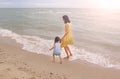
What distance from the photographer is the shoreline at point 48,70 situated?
6679 mm

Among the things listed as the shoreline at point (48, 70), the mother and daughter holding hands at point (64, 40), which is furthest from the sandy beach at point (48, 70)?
the mother and daughter holding hands at point (64, 40)

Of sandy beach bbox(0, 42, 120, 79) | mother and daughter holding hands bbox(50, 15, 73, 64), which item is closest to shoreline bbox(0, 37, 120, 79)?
sandy beach bbox(0, 42, 120, 79)

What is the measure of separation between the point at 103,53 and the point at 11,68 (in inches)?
194

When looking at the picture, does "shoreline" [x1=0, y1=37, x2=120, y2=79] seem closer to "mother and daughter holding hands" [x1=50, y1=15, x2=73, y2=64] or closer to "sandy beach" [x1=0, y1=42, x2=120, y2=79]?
"sandy beach" [x1=0, y1=42, x2=120, y2=79]

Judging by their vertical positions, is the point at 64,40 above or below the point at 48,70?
above

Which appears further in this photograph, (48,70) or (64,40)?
(64,40)

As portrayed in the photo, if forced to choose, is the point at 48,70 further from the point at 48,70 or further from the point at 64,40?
the point at 64,40

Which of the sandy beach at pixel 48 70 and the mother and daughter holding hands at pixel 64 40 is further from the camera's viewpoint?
the mother and daughter holding hands at pixel 64 40

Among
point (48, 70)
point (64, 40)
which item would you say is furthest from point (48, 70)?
point (64, 40)

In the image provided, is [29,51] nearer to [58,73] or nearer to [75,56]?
[75,56]

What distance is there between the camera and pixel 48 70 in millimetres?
7473

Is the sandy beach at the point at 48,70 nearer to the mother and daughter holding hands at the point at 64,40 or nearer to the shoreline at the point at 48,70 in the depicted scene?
the shoreline at the point at 48,70

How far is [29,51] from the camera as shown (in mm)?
10430

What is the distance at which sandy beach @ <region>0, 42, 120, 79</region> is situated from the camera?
263 inches
